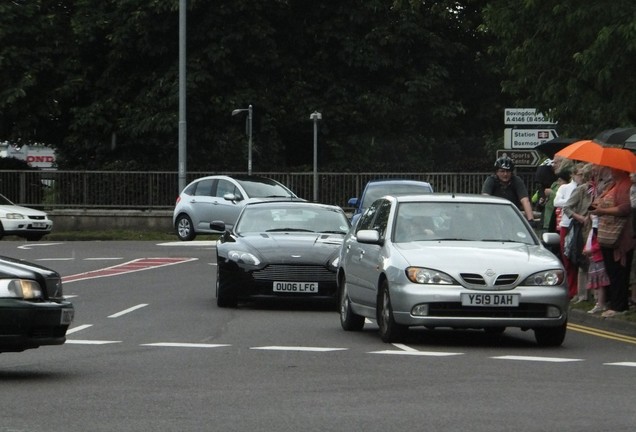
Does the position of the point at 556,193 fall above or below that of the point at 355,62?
below

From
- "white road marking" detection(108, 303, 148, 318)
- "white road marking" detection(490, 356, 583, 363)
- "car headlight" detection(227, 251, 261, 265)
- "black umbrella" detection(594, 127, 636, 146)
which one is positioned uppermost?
"black umbrella" detection(594, 127, 636, 146)

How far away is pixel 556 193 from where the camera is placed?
21.0m

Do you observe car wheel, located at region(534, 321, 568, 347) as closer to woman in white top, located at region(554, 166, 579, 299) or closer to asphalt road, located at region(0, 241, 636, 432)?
asphalt road, located at region(0, 241, 636, 432)

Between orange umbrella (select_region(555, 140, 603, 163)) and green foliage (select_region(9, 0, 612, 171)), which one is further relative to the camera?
green foliage (select_region(9, 0, 612, 171))

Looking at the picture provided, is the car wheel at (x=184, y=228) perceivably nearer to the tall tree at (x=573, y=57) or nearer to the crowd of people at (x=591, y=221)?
the tall tree at (x=573, y=57)

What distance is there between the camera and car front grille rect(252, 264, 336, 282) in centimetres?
1978

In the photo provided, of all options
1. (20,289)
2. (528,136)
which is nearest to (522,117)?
(528,136)

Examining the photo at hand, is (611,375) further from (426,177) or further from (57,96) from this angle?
(57,96)

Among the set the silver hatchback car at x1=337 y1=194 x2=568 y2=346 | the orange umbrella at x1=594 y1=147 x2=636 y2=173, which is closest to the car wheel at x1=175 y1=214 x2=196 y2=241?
the orange umbrella at x1=594 y1=147 x2=636 y2=173

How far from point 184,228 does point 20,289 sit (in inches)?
1121

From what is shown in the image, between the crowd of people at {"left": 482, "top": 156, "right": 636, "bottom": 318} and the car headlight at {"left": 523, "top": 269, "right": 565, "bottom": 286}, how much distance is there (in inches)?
119

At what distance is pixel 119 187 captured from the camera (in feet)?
160

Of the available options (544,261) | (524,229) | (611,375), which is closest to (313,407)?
(611,375)

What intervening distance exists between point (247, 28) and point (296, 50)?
7.42ft
